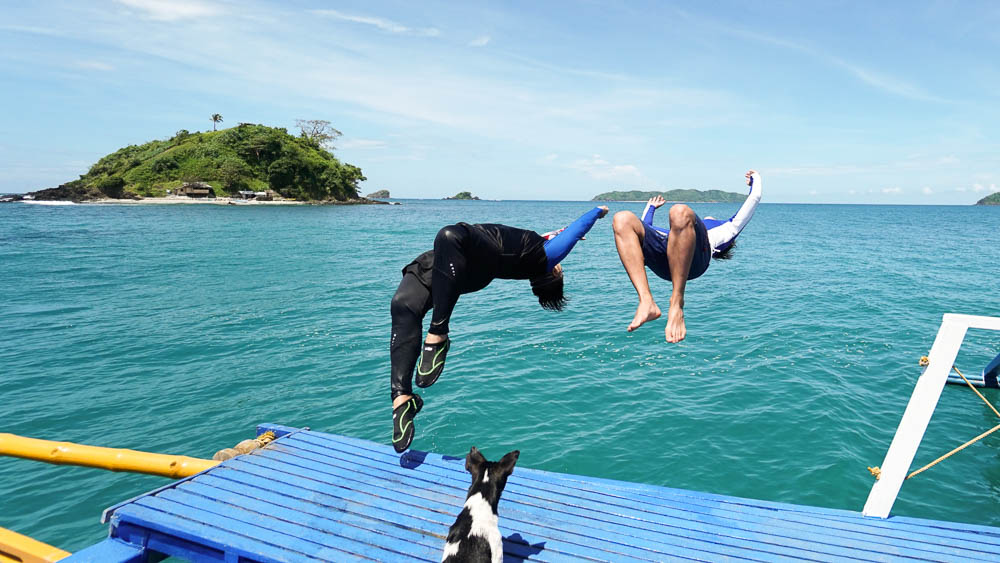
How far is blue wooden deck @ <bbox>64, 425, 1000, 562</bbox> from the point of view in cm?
458

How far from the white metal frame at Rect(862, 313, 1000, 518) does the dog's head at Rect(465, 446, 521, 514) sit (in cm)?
401

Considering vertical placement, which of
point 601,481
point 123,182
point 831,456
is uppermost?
point 123,182

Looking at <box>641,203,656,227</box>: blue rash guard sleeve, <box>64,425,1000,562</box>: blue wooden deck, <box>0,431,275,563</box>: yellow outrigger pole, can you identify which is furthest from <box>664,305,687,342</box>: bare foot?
<box>0,431,275,563</box>: yellow outrigger pole

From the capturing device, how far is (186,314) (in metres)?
20.0

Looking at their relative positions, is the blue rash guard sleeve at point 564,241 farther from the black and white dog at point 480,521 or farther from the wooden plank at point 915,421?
the wooden plank at point 915,421

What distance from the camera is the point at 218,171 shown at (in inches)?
4552

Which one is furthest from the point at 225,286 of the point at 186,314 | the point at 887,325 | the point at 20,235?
the point at 20,235

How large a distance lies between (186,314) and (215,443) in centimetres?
1165

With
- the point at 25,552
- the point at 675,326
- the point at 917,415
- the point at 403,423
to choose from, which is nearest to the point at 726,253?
the point at 675,326

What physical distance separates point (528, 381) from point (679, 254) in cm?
861

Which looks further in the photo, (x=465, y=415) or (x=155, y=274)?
(x=155, y=274)

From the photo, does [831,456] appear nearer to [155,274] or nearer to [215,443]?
[215,443]

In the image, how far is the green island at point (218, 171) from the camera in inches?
4387

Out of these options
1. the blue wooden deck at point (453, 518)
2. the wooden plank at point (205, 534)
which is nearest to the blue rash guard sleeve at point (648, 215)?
the blue wooden deck at point (453, 518)
